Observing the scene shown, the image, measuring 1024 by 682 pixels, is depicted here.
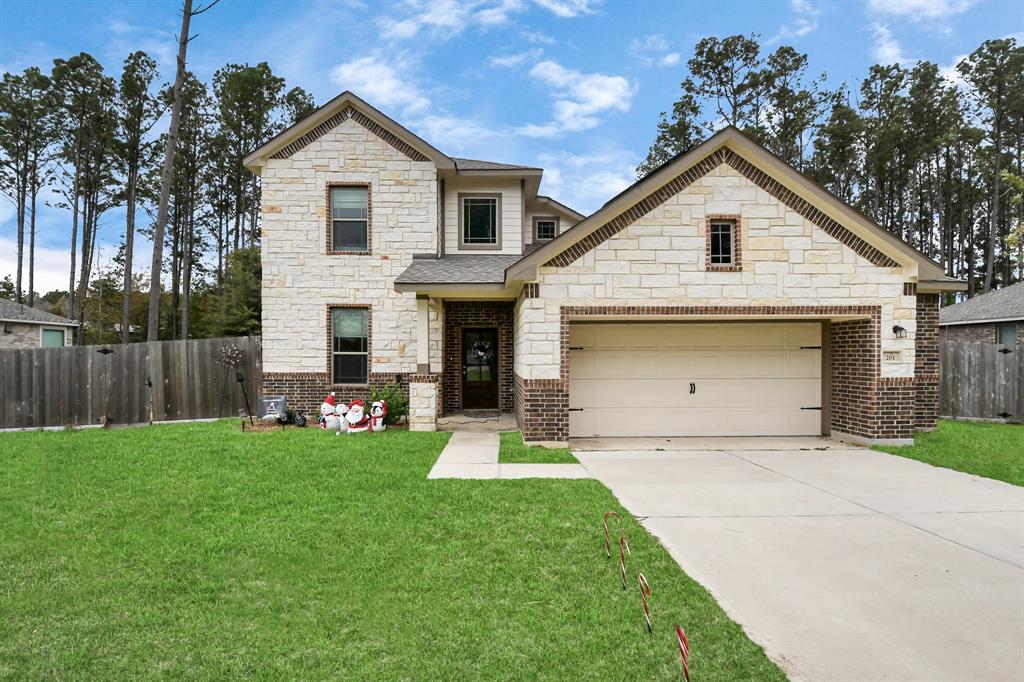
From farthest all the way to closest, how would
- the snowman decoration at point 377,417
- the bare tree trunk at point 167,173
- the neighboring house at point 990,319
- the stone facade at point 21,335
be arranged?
the stone facade at point 21,335, the neighboring house at point 990,319, the bare tree trunk at point 167,173, the snowman decoration at point 377,417

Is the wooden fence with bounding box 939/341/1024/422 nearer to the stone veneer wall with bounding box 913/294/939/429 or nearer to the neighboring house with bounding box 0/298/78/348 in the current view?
the stone veneer wall with bounding box 913/294/939/429

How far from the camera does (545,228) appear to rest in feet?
56.6

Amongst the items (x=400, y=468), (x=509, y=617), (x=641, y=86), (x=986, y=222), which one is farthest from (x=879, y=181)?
(x=509, y=617)

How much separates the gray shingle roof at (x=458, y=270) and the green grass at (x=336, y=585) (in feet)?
15.6

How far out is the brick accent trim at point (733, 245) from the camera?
956cm

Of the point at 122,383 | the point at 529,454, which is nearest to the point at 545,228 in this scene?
the point at 529,454

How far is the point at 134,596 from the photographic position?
12.4 ft

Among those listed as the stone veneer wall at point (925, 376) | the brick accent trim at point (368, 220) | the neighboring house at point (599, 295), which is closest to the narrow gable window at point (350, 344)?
the neighboring house at point (599, 295)

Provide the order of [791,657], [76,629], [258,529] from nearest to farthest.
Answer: [791,657] < [76,629] < [258,529]

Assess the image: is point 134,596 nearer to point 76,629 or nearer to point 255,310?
point 76,629

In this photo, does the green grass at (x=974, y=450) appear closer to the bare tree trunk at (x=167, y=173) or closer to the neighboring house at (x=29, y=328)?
the bare tree trunk at (x=167, y=173)

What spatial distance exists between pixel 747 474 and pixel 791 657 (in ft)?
16.2

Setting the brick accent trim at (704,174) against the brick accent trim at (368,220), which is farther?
the brick accent trim at (368,220)

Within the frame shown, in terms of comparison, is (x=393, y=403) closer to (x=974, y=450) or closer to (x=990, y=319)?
(x=974, y=450)
